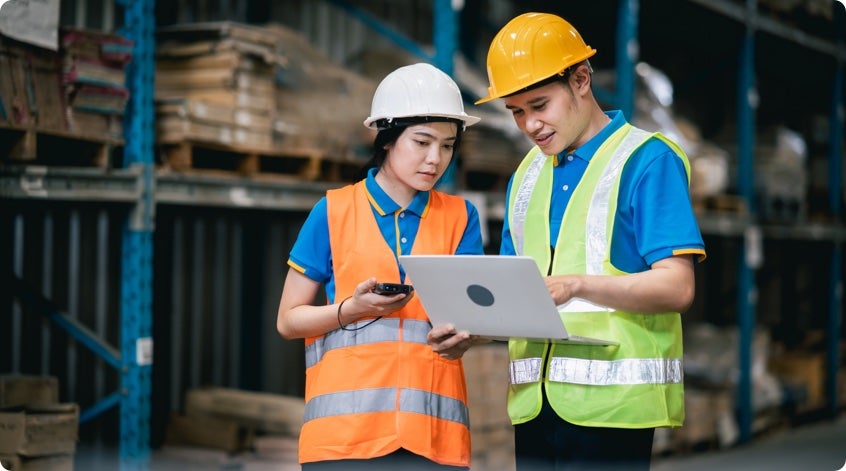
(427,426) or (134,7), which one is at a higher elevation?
(134,7)

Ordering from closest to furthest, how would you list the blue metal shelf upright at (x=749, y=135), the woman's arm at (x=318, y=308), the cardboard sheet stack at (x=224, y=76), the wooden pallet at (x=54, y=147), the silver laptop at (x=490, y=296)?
the silver laptop at (x=490, y=296) < the woman's arm at (x=318, y=308) < the wooden pallet at (x=54, y=147) < the cardboard sheet stack at (x=224, y=76) < the blue metal shelf upright at (x=749, y=135)

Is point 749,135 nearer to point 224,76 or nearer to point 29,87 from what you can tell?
point 224,76

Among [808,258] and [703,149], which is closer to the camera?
[703,149]

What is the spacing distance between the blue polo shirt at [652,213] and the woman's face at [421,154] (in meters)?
0.51

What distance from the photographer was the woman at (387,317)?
2611 mm

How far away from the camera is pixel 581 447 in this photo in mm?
2486

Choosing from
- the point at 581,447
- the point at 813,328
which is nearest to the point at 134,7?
the point at 581,447

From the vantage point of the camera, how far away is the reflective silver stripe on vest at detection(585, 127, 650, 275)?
2488mm

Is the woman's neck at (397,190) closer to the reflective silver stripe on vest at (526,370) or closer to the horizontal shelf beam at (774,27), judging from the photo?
the reflective silver stripe on vest at (526,370)

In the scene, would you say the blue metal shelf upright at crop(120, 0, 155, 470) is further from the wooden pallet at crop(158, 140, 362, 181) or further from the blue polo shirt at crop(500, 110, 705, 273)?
the blue polo shirt at crop(500, 110, 705, 273)

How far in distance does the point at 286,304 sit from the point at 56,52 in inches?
97.6

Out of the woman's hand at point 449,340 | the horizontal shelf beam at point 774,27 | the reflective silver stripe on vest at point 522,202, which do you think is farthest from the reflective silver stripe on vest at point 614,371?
the horizontal shelf beam at point 774,27

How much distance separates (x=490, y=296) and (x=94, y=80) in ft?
9.42

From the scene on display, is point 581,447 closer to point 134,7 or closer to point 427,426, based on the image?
point 427,426
